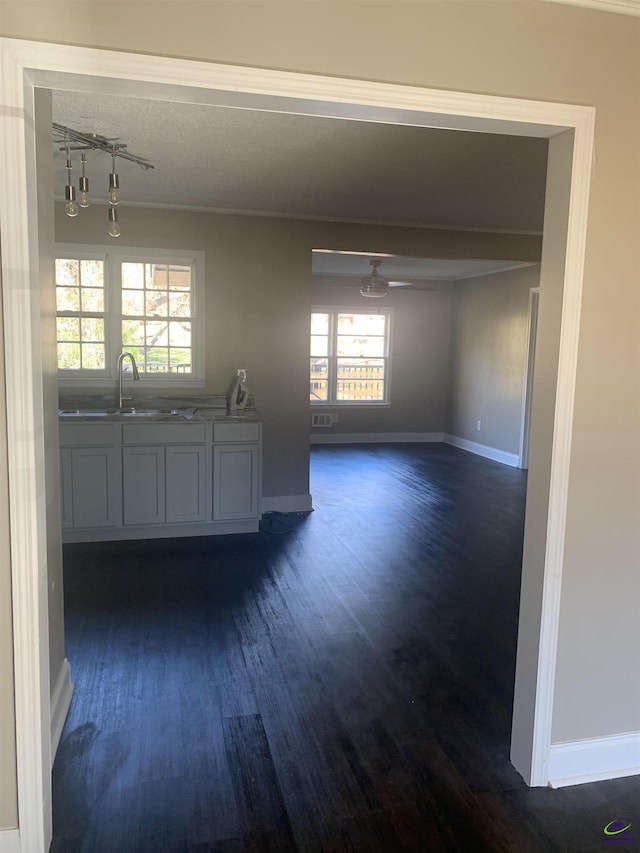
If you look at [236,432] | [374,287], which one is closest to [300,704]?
[236,432]

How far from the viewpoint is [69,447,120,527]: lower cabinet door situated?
454 cm

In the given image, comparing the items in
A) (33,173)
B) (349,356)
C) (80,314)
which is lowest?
(349,356)

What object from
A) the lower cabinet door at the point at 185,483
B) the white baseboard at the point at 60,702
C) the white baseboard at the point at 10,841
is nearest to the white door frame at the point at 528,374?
the lower cabinet door at the point at 185,483

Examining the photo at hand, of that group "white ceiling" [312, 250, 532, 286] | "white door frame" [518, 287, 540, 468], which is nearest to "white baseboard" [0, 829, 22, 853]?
"white ceiling" [312, 250, 532, 286]

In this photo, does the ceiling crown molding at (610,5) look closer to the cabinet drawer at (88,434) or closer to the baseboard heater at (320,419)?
the cabinet drawer at (88,434)

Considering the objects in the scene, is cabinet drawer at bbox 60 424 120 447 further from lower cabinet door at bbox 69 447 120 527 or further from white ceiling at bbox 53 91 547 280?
white ceiling at bbox 53 91 547 280

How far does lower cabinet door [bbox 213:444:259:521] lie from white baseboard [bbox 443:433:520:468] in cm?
416

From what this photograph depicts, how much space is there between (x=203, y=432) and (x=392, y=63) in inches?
133

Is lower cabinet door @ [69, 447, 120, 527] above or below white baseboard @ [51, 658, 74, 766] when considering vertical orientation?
above

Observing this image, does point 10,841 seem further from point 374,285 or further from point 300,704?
point 374,285

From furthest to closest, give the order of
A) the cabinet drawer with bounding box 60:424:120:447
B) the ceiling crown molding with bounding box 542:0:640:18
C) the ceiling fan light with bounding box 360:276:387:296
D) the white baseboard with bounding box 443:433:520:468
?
1. the white baseboard with bounding box 443:433:520:468
2. the ceiling fan light with bounding box 360:276:387:296
3. the cabinet drawer with bounding box 60:424:120:447
4. the ceiling crown molding with bounding box 542:0:640:18

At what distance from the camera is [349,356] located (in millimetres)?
9406

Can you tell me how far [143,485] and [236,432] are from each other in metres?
0.81

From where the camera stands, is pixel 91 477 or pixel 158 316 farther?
pixel 158 316
